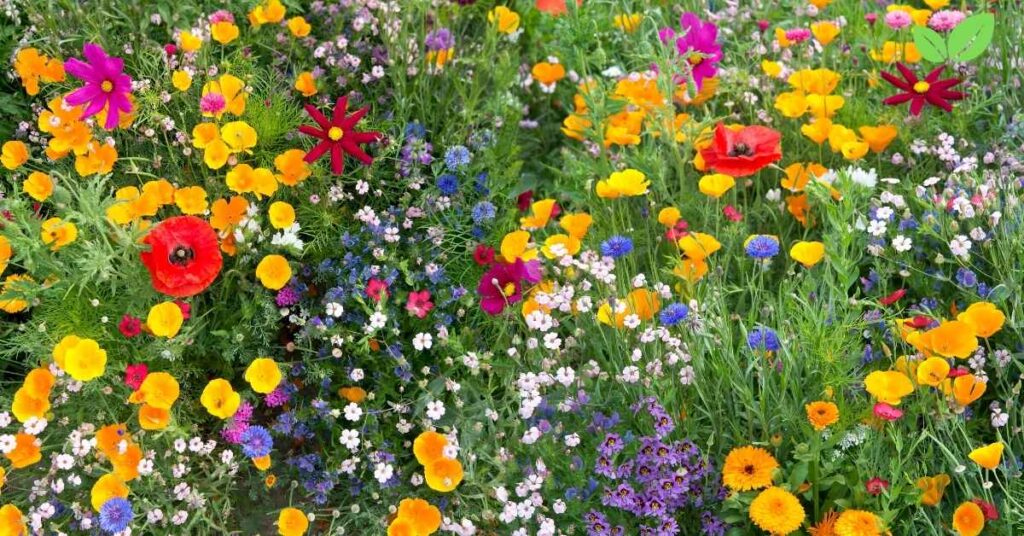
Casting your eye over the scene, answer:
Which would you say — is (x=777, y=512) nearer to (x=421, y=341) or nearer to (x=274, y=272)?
(x=421, y=341)

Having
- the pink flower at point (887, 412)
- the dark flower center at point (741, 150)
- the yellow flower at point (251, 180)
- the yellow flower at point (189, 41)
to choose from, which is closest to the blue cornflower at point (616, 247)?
the dark flower center at point (741, 150)

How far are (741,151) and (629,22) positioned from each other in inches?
29.6

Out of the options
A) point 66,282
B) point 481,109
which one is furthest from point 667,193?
point 66,282

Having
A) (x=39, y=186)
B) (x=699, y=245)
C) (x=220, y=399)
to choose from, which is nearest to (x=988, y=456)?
(x=699, y=245)

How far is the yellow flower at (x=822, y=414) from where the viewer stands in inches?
81.1

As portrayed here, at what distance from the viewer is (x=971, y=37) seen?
2908mm

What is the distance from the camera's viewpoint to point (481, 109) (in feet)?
10.2

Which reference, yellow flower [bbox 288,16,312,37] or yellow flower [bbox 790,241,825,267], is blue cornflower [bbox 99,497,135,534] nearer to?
yellow flower [bbox 288,16,312,37]

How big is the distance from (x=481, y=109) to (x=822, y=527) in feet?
5.03

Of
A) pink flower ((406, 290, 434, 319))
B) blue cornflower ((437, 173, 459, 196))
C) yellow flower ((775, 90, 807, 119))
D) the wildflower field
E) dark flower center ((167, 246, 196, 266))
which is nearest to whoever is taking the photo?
the wildflower field

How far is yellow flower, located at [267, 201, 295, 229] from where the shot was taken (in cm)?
258

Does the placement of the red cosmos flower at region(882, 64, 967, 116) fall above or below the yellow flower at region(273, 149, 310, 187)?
above

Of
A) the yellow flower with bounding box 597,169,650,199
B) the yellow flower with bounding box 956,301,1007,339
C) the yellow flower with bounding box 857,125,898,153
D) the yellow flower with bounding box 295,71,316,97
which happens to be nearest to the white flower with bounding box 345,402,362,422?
the yellow flower with bounding box 597,169,650,199

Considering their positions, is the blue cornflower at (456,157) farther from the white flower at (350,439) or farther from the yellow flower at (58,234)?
the yellow flower at (58,234)
